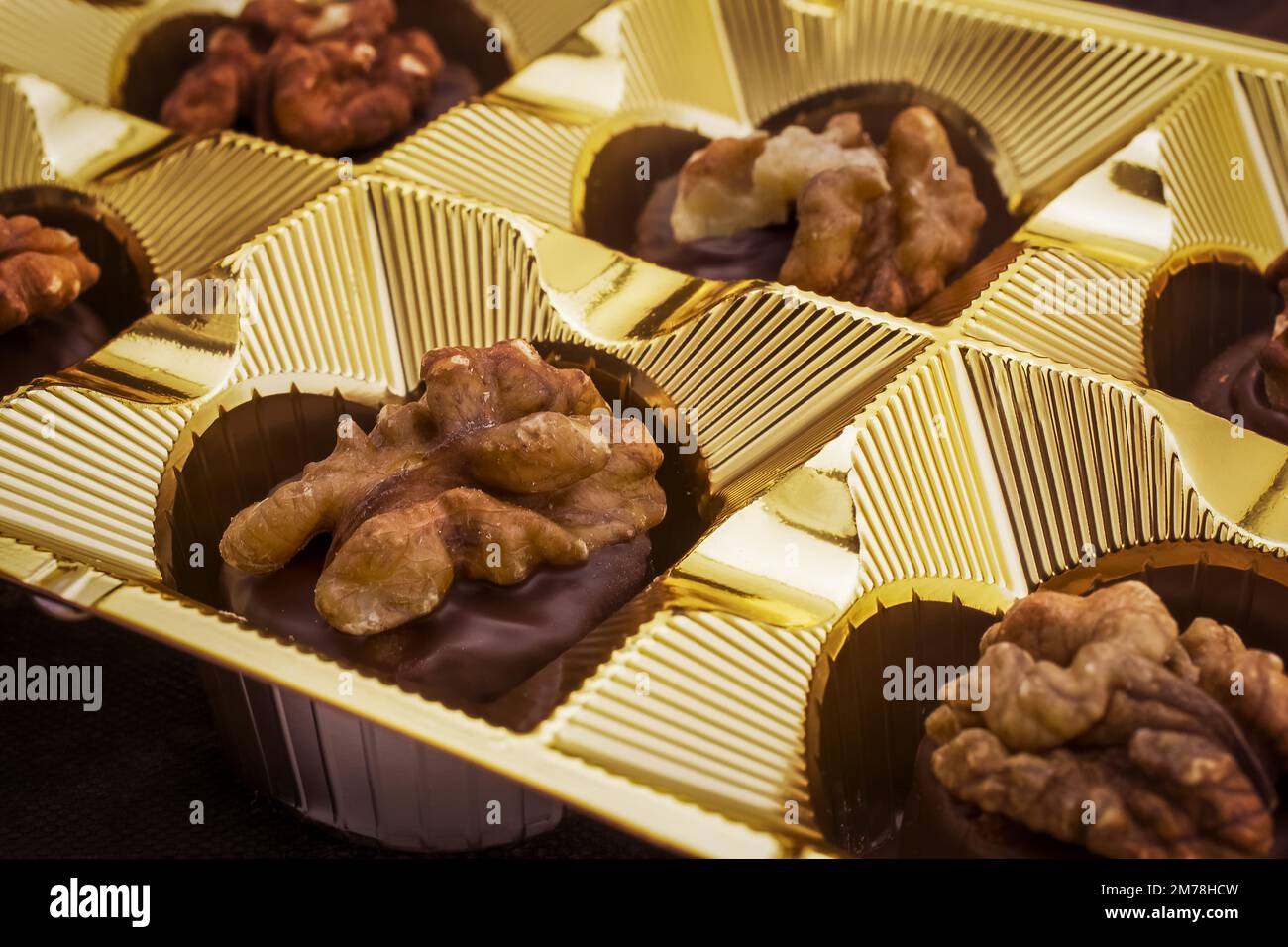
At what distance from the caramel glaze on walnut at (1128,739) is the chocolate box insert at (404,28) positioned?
57.1 inches

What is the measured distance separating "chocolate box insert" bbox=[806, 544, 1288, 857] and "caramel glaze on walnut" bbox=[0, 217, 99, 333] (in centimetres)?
103

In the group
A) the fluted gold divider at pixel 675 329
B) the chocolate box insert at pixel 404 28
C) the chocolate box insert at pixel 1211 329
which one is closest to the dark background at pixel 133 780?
the fluted gold divider at pixel 675 329

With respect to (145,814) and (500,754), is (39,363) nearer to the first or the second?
(145,814)

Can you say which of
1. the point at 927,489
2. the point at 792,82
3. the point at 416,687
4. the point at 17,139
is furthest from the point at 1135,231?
the point at 17,139

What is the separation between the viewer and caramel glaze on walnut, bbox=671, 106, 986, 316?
1.71 m

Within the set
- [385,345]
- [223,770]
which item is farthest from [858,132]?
[223,770]

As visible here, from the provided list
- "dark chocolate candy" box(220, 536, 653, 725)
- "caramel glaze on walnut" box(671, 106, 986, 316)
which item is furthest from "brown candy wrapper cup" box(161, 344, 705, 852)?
"caramel glaze on walnut" box(671, 106, 986, 316)

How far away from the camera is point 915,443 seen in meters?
1.48

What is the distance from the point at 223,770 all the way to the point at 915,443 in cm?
77

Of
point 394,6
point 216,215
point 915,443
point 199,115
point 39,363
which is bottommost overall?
point 915,443

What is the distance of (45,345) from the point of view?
5.67ft

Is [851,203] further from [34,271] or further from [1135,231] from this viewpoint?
[34,271]

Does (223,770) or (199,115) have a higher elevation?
(199,115)

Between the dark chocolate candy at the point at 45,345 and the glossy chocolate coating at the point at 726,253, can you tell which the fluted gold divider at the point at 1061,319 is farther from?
the dark chocolate candy at the point at 45,345
